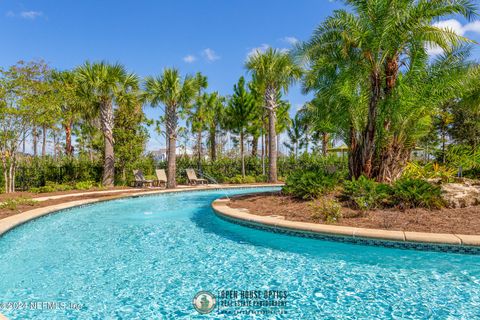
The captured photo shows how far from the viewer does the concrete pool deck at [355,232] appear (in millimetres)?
4953

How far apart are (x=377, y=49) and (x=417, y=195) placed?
406cm

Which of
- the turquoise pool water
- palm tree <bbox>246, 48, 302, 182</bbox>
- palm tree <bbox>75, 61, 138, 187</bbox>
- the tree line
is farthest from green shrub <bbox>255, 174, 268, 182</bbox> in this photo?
the turquoise pool water

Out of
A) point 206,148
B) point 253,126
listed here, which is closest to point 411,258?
point 253,126

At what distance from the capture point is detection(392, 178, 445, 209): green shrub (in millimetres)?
6922

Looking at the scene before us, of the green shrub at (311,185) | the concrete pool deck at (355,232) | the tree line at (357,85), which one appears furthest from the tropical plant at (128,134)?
the concrete pool deck at (355,232)

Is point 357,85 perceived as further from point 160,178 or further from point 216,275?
point 160,178

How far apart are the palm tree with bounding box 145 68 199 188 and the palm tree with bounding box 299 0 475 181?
863 centimetres

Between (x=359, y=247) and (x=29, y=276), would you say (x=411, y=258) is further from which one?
(x=29, y=276)

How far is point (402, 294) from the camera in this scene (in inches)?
142

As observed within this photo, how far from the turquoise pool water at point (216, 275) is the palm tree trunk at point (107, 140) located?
33.4 feet

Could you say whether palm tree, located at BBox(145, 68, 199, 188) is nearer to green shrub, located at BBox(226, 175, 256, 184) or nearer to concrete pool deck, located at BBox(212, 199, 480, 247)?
green shrub, located at BBox(226, 175, 256, 184)

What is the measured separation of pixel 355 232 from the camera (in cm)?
557

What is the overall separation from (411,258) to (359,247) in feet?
2.80

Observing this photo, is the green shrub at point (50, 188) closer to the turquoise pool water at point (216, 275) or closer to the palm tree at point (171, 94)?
the palm tree at point (171, 94)
